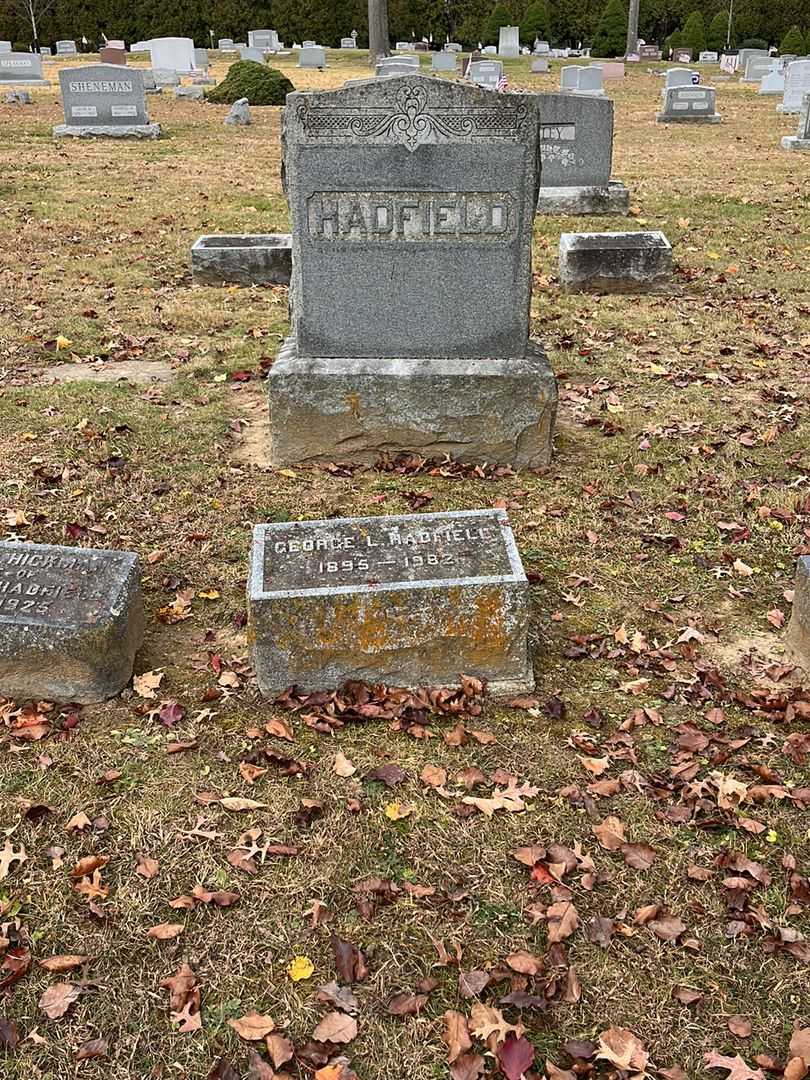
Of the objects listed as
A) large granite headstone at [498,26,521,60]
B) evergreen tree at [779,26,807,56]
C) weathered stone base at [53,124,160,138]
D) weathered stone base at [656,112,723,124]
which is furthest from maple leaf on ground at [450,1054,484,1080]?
large granite headstone at [498,26,521,60]

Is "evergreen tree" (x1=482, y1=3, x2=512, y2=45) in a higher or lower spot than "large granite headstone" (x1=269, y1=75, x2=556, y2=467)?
higher

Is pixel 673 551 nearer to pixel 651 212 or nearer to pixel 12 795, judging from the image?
pixel 12 795

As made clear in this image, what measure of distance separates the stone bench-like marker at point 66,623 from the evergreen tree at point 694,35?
50865mm

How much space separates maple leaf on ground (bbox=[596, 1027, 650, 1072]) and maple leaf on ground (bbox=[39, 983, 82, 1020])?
1546mm

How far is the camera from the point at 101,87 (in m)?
19.9

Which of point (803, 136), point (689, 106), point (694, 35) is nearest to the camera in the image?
point (803, 136)

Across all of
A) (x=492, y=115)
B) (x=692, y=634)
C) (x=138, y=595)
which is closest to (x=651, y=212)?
(x=492, y=115)

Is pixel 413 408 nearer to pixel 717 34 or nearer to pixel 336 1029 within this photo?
pixel 336 1029

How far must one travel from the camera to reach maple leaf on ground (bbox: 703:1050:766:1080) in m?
2.51

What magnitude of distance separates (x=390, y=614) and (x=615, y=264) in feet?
23.3

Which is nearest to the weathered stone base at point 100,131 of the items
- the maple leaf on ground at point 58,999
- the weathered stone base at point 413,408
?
the weathered stone base at point 413,408

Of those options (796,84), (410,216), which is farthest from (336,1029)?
(796,84)

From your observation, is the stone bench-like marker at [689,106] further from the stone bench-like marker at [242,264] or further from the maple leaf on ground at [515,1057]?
the maple leaf on ground at [515,1057]

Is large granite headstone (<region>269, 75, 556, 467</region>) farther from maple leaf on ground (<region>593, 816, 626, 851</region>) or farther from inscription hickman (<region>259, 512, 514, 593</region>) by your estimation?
maple leaf on ground (<region>593, 816, 626, 851</region>)
